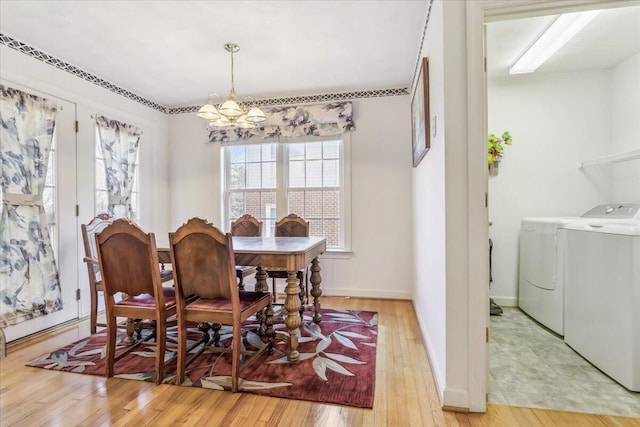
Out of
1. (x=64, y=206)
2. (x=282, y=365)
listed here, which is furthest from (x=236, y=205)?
(x=282, y=365)

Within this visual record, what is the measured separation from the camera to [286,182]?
401cm

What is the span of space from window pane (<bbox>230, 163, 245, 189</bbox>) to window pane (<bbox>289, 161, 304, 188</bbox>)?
26.7 inches

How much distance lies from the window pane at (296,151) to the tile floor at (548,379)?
9.20 ft

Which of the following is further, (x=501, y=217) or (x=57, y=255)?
(x=501, y=217)

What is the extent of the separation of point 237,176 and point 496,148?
10.1 ft

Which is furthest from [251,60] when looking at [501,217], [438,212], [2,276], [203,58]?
[501,217]

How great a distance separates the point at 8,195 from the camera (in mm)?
2535

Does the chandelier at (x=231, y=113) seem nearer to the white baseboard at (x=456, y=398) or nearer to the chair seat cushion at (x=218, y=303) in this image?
the chair seat cushion at (x=218, y=303)

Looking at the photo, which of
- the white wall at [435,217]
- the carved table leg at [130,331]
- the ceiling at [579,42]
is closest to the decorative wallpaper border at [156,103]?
the ceiling at [579,42]

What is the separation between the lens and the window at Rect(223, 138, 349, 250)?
389 centimetres

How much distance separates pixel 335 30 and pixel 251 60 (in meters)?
0.93

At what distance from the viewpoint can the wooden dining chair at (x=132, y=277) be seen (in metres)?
1.93

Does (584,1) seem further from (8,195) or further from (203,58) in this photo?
(8,195)

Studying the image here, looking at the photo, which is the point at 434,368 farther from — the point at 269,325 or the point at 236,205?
the point at 236,205
